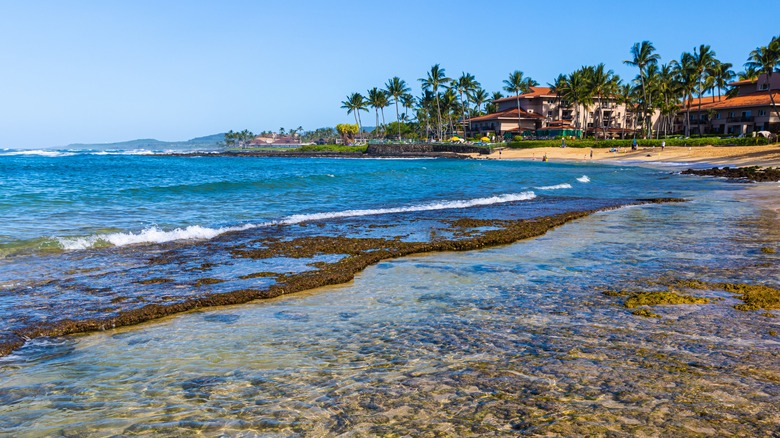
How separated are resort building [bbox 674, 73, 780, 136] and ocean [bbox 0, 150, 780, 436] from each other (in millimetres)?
84776

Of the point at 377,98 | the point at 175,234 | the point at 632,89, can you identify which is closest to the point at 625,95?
the point at 632,89

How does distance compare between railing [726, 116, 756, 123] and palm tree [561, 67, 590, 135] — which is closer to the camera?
railing [726, 116, 756, 123]

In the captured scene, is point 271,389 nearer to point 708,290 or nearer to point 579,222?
point 708,290

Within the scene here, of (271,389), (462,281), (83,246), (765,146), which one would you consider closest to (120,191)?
(83,246)

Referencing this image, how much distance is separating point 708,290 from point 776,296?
3.04 feet

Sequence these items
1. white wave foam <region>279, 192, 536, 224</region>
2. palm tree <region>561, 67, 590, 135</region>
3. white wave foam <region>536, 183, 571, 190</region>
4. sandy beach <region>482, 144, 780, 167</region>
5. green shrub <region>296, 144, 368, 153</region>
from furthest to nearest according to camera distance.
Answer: green shrub <region>296, 144, 368, 153</region> → palm tree <region>561, 67, 590, 135</region> → sandy beach <region>482, 144, 780, 167</region> → white wave foam <region>536, 183, 571, 190</region> → white wave foam <region>279, 192, 536, 224</region>

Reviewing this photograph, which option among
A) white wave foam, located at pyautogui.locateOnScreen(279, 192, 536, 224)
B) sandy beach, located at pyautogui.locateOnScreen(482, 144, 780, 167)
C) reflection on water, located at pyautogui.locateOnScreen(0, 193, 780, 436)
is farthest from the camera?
sandy beach, located at pyautogui.locateOnScreen(482, 144, 780, 167)

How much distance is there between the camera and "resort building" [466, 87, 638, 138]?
114812 millimetres

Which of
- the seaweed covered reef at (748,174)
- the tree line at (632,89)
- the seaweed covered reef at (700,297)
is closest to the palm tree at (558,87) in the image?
the tree line at (632,89)

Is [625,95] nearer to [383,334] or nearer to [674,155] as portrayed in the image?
[674,155]

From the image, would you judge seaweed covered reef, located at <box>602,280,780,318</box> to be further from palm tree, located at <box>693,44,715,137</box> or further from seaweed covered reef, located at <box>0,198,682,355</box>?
palm tree, located at <box>693,44,715,137</box>

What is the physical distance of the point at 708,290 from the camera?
906cm

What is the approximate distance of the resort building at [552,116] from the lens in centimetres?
11481

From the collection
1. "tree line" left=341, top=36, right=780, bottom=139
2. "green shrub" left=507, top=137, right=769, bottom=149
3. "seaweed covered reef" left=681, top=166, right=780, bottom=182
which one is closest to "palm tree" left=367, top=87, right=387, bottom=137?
"tree line" left=341, top=36, right=780, bottom=139
